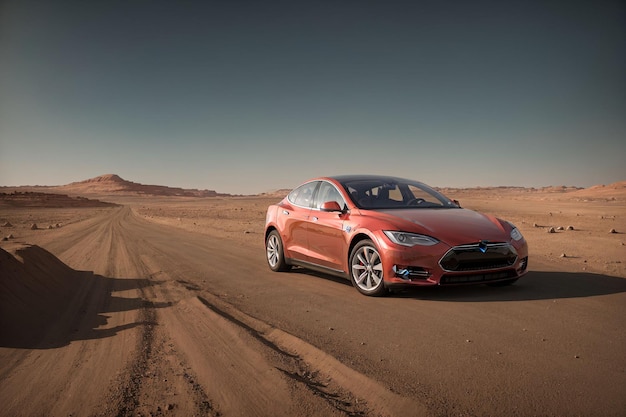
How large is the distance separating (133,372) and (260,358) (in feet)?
2.99

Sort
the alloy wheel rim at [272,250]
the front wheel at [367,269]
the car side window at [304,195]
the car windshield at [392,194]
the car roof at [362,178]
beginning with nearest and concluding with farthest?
1. the front wheel at [367,269]
2. the car windshield at [392,194]
3. the car roof at [362,178]
4. the car side window at [304,195]
5. the alloy wheel rim at [272,250]

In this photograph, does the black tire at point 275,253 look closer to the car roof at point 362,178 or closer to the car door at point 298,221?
the car door at point 298,221

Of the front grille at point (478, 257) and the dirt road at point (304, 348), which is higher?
the front grille at point (478, 257)

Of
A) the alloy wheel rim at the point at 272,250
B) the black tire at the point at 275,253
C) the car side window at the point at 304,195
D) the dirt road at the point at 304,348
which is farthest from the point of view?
the alloy wheel rim at the point at 272,250

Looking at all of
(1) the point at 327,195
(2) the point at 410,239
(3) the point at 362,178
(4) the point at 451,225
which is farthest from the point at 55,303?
(4) the point at 451,225

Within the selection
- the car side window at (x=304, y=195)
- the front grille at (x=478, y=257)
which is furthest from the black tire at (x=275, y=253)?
the front grille at (x=478, y=257)

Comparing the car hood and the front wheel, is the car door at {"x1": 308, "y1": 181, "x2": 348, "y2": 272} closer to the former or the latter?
the front wheel

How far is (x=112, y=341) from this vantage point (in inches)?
159

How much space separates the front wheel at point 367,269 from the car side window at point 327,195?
3.24 ft

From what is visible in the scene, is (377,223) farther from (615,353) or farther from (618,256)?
(618,256)

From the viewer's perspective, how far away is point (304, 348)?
3773 millimetres

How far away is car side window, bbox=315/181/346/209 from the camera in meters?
6.93

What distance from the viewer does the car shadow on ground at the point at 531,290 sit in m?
5.56

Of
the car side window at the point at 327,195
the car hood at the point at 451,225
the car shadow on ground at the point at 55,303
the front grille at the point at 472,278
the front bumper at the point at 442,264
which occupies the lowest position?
the car shadow on ground at the point at 55,303
